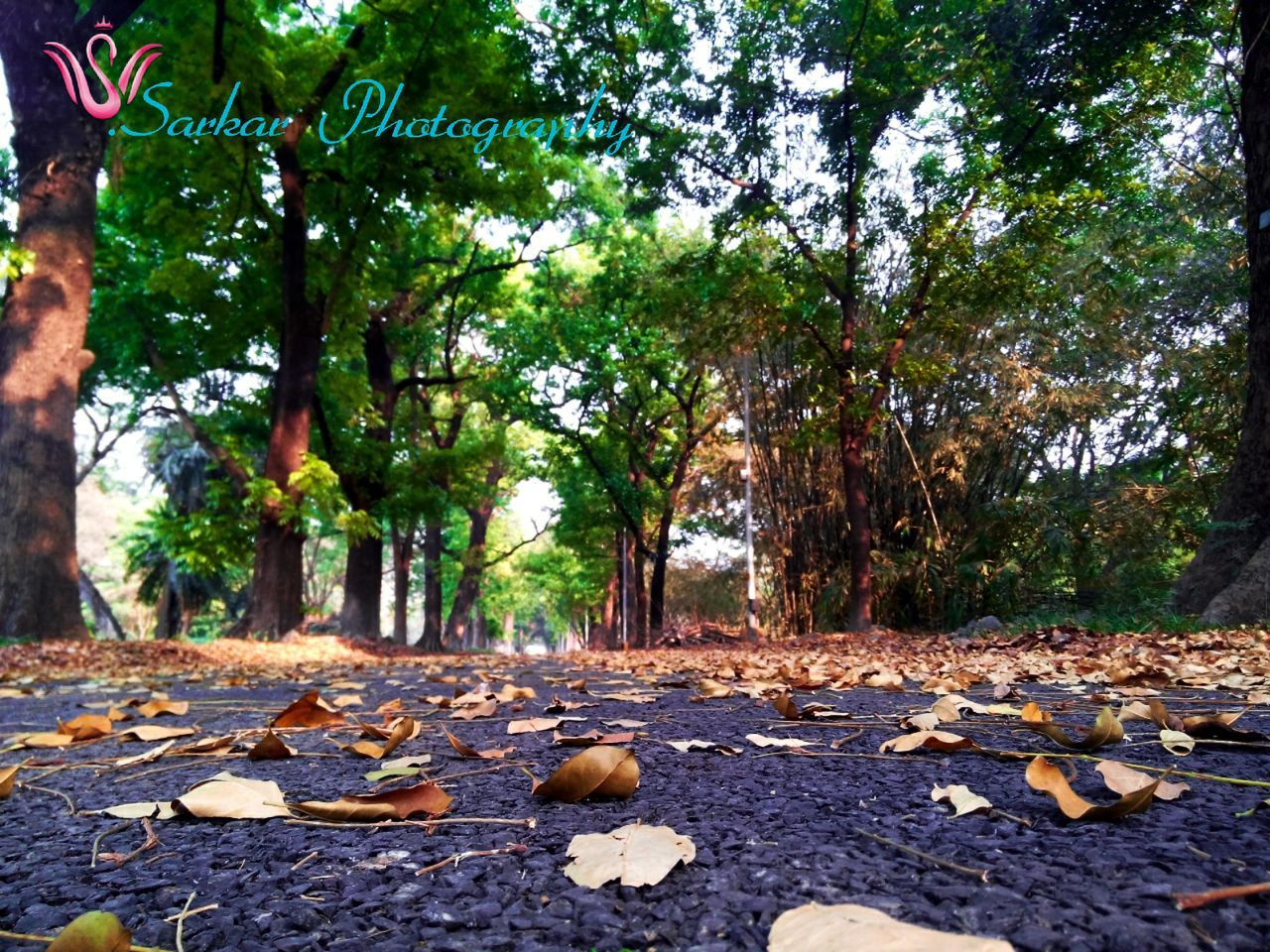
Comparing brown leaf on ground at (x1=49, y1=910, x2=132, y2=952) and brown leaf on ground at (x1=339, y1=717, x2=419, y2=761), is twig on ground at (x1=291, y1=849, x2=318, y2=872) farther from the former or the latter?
brown leaf on ground at (x1=339, y1=717, x2=419, y2=761)

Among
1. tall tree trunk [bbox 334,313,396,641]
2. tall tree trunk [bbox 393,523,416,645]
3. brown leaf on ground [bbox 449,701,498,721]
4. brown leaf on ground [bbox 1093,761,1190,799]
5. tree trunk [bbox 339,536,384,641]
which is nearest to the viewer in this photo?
brown leaf on ground [bbox 1093,761,1190,799]

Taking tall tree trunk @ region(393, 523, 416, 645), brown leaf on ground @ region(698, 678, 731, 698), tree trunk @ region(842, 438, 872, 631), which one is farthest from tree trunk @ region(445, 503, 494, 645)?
brown leaf on ground @ region(698, 678, 731, 698)

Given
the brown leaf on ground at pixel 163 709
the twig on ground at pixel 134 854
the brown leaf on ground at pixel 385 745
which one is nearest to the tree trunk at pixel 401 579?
the brown leaf on ground at pixel 163 709

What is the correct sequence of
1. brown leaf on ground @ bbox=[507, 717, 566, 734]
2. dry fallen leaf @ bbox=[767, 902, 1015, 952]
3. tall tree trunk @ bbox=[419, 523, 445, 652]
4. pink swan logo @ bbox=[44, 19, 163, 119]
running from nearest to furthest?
dry fallen leaf @ bbox=[767, 902, 1015, 952] < brown leaf on ground @ bbox=[507, 717, 566, 734] < pink swan logo @ bbox=[44, 19, 163, 119] < tall tree trunk @ bbox=[419, 523, 445, 652]

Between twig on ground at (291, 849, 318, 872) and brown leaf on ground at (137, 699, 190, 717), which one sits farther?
brown leaf on ground at (137, 699, 190, 717)

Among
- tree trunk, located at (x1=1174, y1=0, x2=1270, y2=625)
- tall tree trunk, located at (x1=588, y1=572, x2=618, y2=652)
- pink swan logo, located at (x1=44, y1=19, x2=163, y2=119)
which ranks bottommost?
tall tree trunk, located at (x1=588, y1=572, x2=618, y2=652)

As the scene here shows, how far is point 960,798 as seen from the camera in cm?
107

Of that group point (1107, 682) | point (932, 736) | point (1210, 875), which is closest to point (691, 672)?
point (1107, 682)

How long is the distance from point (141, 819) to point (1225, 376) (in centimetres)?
930

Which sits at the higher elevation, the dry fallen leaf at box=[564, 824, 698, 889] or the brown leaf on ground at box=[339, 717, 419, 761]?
the dry fallen leaf at box=[564, 824, 698, 889]

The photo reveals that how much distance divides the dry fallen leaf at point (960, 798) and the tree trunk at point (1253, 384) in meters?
5.00

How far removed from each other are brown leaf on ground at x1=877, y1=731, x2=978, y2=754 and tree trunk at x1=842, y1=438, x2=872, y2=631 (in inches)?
259

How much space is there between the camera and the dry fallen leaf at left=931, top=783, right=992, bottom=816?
1.03 metres

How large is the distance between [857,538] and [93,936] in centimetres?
795
